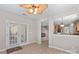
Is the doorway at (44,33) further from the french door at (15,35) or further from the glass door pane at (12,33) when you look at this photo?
the glass door pane at (12,33)

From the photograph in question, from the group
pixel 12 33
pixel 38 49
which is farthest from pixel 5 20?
pixel 38 49

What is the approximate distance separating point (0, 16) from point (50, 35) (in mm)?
1195

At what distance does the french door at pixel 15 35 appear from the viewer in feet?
5.97

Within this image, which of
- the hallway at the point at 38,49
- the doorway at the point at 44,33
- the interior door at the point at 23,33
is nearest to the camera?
the hallway at the point at 38,49

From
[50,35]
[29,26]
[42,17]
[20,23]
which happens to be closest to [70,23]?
[50,35]

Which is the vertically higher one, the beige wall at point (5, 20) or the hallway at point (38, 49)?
the beige wall at point (5, 20)

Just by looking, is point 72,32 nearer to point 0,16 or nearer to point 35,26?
point 35,26

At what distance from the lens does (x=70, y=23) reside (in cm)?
227

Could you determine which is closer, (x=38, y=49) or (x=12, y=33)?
(x=12, y=33)

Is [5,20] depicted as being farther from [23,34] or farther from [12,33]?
[23,34]

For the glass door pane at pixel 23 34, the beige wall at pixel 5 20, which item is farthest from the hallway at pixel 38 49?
the beige wall at pixel 5 20

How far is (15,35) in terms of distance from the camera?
6.23 feet

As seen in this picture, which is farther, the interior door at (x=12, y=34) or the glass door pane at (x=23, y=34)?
the glass door pane at (x=23, y=34)

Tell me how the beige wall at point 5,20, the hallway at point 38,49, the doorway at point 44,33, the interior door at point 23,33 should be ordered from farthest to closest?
1. the doorway at point 44,33
2. the interior door at point 23,33
3. the hallway at point 38,49
4. the beige wall at point 5,20
